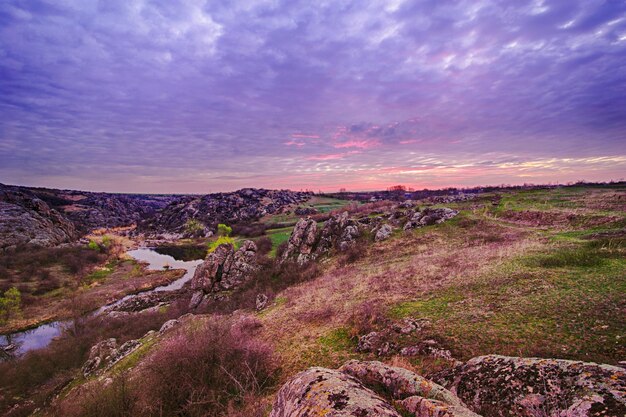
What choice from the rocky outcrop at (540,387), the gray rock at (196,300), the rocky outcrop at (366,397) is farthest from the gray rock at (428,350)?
the gray rock at (196,300)

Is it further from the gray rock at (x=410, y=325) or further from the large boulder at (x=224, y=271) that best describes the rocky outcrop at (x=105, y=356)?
the gray rock at (x=410, y=325)

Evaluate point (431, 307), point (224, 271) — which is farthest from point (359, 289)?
point (224, 271)

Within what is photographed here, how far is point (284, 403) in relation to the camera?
18.4 feet

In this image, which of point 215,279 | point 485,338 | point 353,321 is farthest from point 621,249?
point 215,279

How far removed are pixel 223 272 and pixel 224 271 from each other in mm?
210

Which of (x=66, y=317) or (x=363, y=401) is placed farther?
(x=66, y=317)

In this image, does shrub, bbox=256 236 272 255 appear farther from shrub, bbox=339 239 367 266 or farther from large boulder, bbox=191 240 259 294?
shrub, bbox=339 239 367 266

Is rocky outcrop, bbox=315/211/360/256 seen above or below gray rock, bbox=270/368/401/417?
below

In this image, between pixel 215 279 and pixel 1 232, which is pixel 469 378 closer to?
pixel 215 279

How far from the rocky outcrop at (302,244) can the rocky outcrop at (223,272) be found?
236 inches

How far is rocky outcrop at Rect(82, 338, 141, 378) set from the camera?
2223cm

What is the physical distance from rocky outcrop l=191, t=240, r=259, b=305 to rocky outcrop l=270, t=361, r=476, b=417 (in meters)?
34.9

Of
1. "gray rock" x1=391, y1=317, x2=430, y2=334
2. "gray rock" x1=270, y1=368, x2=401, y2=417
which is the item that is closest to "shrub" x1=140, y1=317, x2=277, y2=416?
"gray rock" x1=270, y1=368, x2=401, y2=417

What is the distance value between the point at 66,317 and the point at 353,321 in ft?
171
